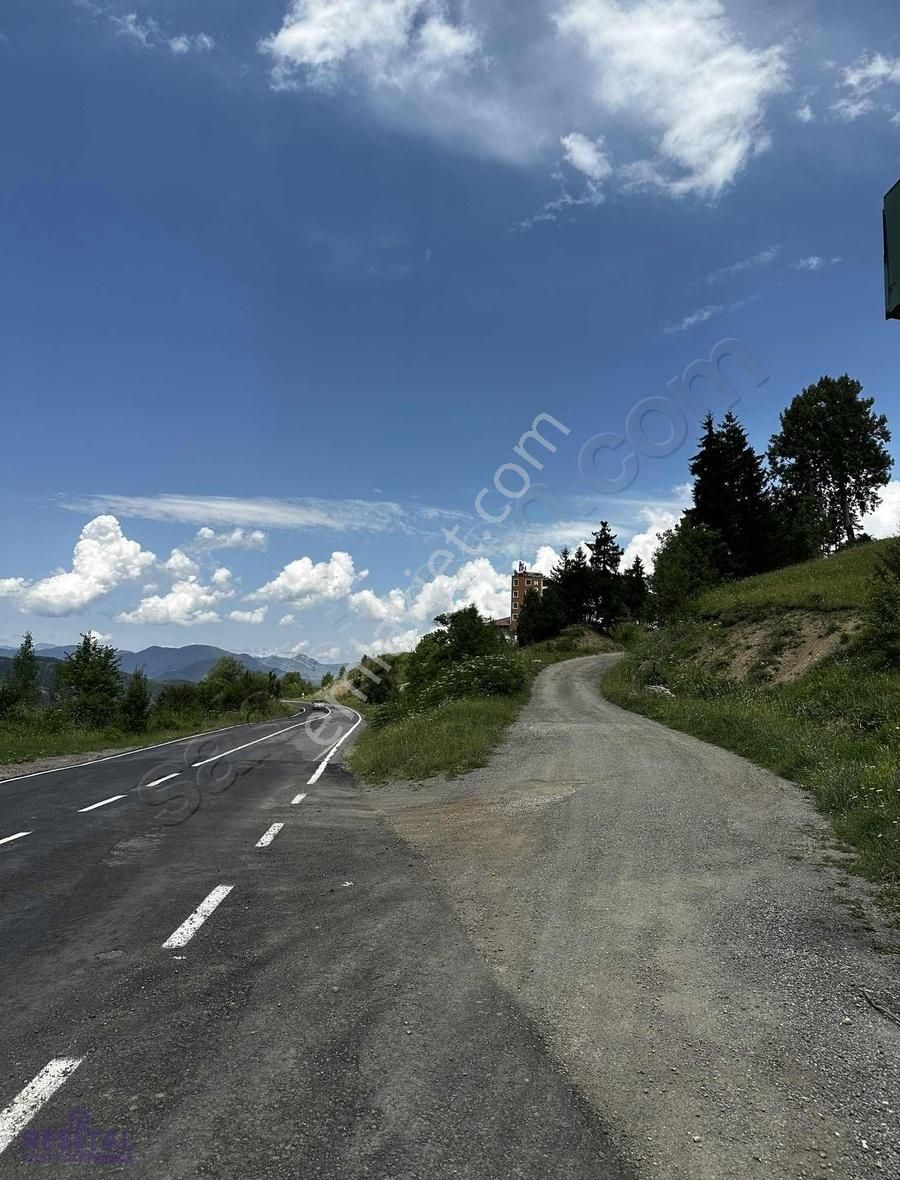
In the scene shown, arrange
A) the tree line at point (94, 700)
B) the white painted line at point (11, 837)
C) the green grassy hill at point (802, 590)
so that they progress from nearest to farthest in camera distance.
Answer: the white painted line at point (11, 837) → the green grassy hill at point (802, 590) → the tree line at point (94, 700)

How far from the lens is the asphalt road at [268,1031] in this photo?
3.14 m

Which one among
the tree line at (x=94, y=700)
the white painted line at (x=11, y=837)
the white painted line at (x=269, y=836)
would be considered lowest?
the white painted line at (x=269, y=836)

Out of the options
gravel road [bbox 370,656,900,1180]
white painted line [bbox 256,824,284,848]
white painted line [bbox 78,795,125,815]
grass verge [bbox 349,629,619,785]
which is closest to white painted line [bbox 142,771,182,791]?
white painted line [bbox 78,795,125,815]

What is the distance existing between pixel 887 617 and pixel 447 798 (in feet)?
47.9

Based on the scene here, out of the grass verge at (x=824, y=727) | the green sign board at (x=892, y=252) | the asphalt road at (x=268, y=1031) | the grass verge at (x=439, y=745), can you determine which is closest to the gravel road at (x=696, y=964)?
the asphalt road at (x=268, y=1031)

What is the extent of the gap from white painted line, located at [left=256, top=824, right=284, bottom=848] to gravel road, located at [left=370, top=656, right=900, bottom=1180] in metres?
1.95

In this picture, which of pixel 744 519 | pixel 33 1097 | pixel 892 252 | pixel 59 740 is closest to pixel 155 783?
pixel 33 1097

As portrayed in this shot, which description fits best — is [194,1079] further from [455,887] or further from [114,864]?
[114,864]

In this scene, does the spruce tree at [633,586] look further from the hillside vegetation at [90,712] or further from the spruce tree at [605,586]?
the hillside vegetation at [90,712]

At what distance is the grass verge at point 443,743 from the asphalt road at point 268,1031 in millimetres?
7722

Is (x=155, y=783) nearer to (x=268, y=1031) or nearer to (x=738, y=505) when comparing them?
(x=268, y=1031)

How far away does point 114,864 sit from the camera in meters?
8.66

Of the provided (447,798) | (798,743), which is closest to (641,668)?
(798,743)

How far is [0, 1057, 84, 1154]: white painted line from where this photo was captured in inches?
128
